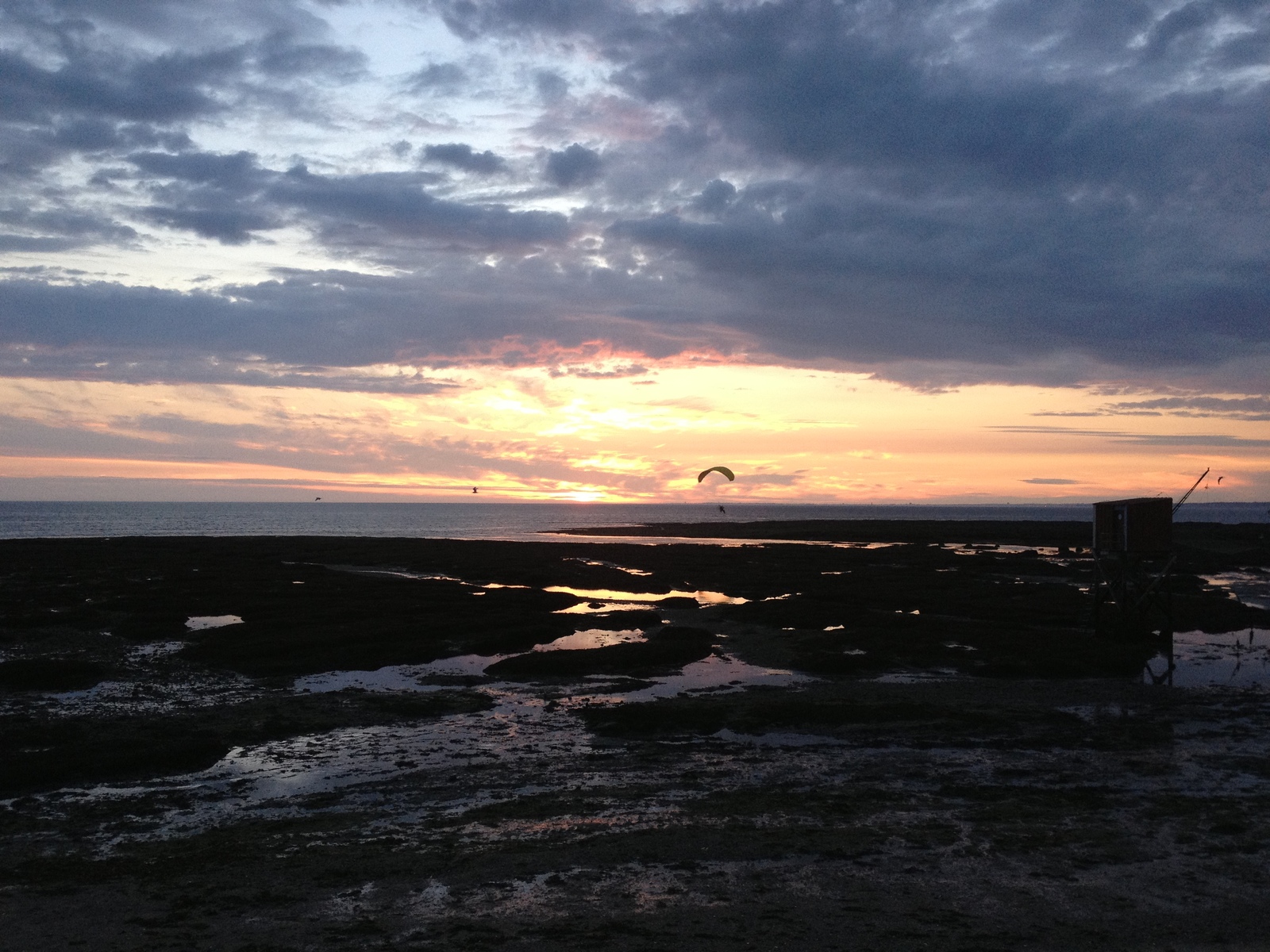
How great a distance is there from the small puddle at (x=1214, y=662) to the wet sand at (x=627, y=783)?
0.20 meters

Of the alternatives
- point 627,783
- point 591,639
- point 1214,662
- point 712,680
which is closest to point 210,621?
point 591,639

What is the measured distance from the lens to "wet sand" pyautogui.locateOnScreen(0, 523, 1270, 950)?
10.2 meters

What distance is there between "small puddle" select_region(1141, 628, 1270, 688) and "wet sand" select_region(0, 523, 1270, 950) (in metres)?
0.20

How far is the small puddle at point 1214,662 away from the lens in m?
24.9

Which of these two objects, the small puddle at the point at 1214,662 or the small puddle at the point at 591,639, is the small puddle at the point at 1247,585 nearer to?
the small puddle at the point at 1214,662

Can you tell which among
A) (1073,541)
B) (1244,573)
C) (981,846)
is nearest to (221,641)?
(981,846)

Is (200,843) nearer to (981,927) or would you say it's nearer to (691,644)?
(981,927)

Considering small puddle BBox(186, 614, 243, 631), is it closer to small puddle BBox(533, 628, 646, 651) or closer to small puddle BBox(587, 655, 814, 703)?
small puddle BBox(533, 628, 646, 651)

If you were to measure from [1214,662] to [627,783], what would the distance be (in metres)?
22.5

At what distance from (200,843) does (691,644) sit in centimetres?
2035

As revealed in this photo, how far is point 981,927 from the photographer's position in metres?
9.89

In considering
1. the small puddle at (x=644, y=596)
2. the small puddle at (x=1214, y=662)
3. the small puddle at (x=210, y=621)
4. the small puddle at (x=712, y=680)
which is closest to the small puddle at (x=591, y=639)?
the small puddle at (x=712, y=680)

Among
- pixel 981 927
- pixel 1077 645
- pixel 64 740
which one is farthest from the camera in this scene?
pixel 1077 645

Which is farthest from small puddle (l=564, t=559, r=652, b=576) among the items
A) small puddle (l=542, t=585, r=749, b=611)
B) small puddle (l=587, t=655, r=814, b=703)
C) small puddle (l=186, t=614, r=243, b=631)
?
small puddle (l=587, t=655, r=814, b=703)
